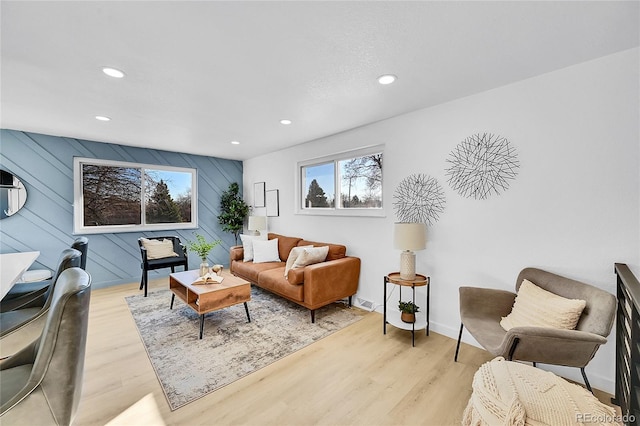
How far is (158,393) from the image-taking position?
1.96 m

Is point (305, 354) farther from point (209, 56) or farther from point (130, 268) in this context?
point (130, 268)

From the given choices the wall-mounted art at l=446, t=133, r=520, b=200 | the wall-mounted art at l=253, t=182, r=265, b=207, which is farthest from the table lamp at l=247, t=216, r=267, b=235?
the wall-mounted art at l=446, t=133, r=520, b=200

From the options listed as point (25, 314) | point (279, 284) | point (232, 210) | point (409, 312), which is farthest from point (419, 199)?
point (232, 210)

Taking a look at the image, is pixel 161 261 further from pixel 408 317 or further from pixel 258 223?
pixel 408 317

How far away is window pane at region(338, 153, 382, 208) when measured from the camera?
3574 millimetres

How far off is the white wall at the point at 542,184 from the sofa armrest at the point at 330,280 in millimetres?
525

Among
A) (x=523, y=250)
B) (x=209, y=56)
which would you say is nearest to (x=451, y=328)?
(x=523, y=250)

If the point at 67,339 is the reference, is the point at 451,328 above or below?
below

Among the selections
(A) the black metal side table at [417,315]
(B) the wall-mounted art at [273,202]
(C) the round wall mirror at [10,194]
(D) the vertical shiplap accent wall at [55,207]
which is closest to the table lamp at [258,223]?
(B) the wall-mounted art at [273,202]

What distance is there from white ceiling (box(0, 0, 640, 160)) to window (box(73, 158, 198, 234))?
144cm

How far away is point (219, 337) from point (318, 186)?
258cm

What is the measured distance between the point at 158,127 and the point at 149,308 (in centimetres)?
239

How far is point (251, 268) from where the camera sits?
3980 mm

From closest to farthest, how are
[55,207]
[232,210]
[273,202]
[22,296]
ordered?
[22,296], [55,207], [273,202], [232,210]
